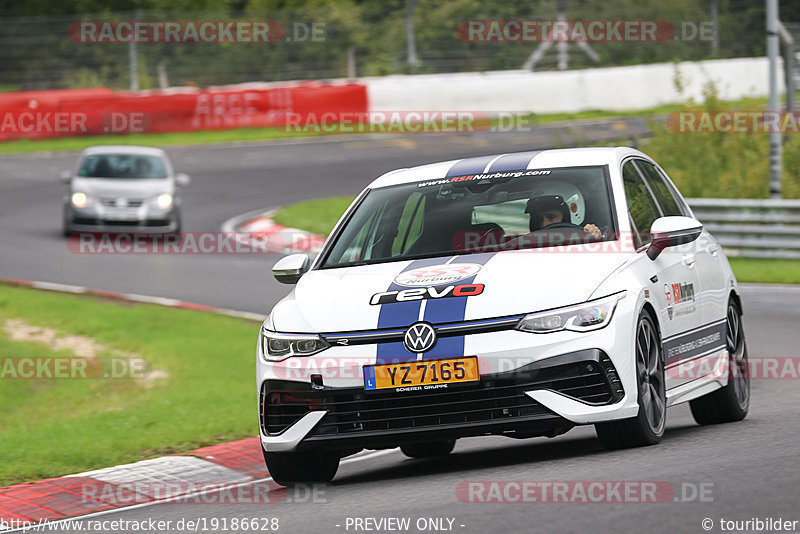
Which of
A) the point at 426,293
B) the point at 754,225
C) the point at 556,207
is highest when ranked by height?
→ the point at 556,207

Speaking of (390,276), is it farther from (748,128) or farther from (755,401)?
(748,128)

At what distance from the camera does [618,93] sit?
3756cm

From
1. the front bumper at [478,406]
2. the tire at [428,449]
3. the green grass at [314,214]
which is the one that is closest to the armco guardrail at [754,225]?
the green grass at [314,214]

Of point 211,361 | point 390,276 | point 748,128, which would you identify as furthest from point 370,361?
point 748,128

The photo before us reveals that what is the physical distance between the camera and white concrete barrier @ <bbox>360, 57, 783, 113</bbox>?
3669 cm

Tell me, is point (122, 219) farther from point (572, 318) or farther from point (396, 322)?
point (572, 318)

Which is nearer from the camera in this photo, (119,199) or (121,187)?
(119,199)

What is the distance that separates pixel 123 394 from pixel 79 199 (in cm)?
1093

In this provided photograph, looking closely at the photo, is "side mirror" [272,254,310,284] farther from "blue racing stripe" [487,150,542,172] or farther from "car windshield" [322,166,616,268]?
"blue racing stripe" [487,150,542,172]

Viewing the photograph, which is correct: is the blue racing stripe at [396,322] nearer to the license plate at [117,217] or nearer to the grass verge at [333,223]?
the grass verge at [333,223]

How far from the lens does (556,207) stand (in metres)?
7.96

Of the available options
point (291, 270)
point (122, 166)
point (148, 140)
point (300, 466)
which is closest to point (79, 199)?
point (122, 166)

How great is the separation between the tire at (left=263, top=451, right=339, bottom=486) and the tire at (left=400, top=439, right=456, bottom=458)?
0.98 metres

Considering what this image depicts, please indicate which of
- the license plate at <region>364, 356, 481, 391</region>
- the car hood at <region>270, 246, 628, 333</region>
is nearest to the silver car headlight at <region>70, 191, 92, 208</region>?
the car hood at <region>270, 246, 628, 333</region>
